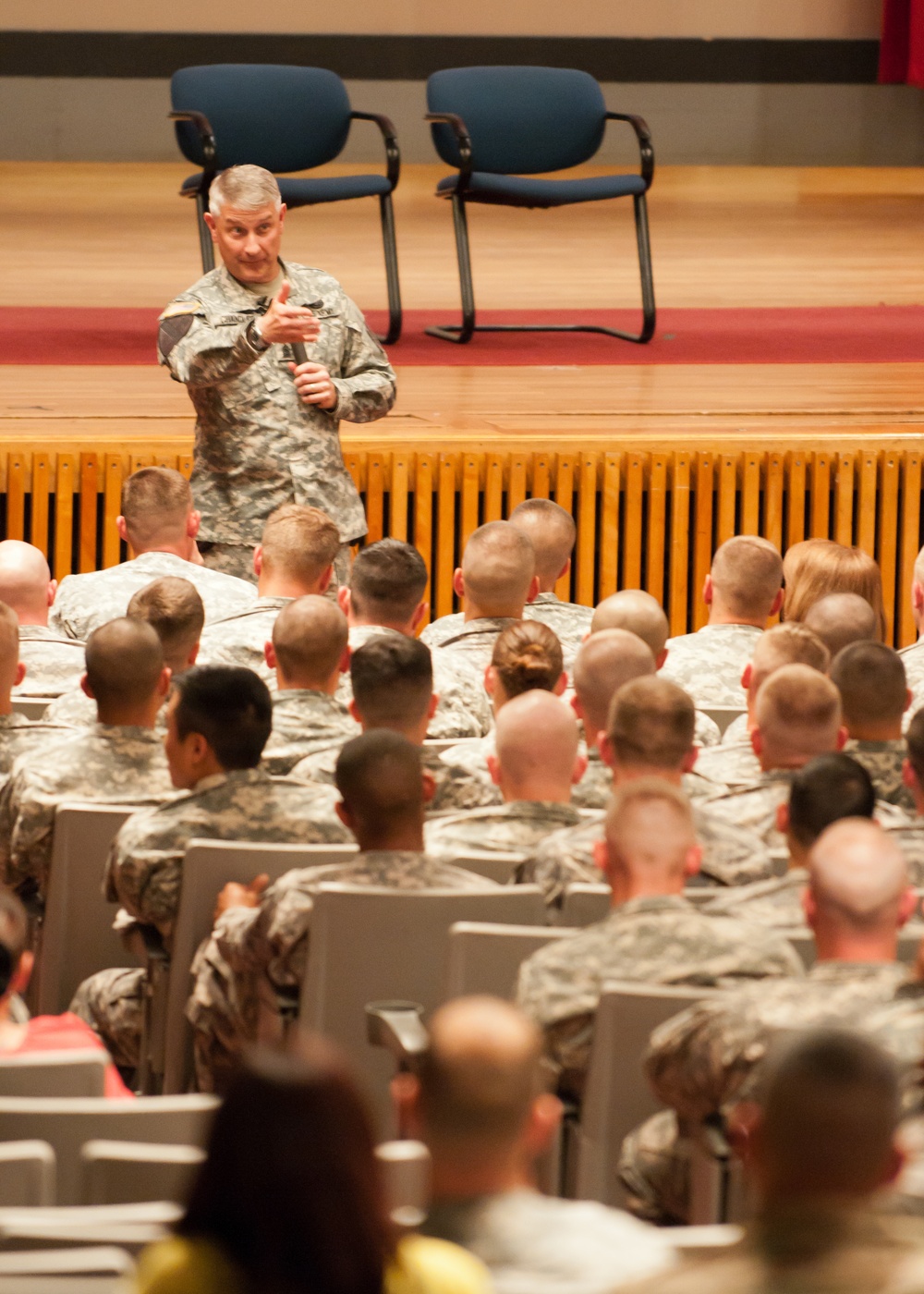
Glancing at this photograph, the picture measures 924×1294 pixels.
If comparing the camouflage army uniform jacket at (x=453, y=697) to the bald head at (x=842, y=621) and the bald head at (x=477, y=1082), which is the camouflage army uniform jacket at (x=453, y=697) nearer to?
the bald head at (x=842, y=621)

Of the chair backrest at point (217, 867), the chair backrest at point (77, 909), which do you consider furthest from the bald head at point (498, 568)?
the chair backrest at point (217, 867)

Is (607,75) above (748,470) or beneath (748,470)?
above

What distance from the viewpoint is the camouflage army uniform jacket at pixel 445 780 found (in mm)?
3654

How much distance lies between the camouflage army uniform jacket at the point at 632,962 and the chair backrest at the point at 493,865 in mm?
514

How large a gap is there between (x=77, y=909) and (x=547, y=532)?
6.21 feet

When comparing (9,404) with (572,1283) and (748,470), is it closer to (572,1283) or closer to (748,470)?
(748,470)

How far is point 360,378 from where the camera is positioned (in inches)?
207

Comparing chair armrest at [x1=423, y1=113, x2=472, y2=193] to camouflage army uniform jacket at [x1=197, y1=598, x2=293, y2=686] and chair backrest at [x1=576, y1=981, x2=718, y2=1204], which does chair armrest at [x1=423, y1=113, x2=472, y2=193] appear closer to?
camouflage army uniform jacket at [x1=197, y1=598, x2=293, y2=686]

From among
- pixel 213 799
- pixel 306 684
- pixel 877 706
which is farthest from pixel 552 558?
pixel 213 799

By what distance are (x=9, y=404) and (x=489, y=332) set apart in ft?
7.18

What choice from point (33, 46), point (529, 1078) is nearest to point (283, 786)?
point (529, 1078)

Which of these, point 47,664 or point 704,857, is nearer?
point 704,857

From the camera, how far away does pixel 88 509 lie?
6.01 meters

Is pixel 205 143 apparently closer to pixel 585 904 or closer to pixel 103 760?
pixel 103 760
